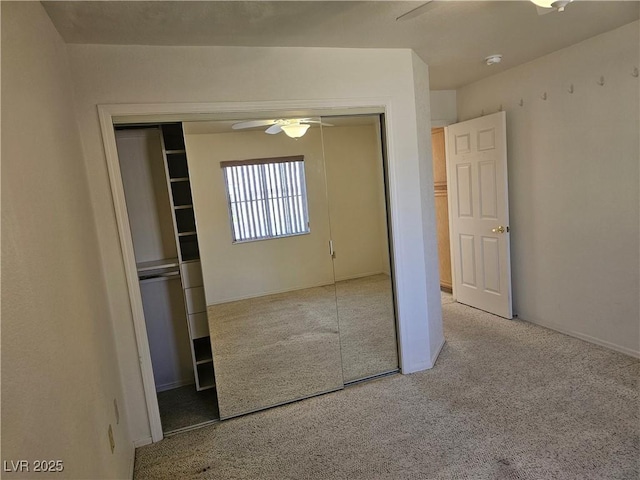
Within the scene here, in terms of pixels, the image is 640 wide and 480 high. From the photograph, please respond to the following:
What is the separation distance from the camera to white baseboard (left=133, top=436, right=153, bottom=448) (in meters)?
2.45

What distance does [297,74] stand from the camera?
8.36ft

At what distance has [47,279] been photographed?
4.31 ft

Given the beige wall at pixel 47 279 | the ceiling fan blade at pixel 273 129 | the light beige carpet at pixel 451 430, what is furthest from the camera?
the ceiling fan blade at pixel 273 129

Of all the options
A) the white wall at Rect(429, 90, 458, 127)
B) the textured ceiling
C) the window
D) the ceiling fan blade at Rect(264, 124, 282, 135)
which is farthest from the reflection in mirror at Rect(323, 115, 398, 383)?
the white wall at Rect(429, 90, 458, 127)

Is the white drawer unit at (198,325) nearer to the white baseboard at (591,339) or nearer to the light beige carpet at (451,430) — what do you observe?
the light beige carpet at (451,430)

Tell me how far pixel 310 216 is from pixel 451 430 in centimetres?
171

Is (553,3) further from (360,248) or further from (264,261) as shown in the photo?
(264,261)

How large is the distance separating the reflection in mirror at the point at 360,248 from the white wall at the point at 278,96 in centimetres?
16

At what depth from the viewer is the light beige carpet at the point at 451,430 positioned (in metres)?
2.04

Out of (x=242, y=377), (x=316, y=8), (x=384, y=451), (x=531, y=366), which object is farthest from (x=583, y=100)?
(x=242, y=377)

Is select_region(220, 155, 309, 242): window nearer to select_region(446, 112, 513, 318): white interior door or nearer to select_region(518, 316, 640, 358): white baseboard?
select_region(446, 112, 513, 318): white interior door

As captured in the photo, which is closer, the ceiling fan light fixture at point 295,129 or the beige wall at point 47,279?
the beige wall at point 47,279

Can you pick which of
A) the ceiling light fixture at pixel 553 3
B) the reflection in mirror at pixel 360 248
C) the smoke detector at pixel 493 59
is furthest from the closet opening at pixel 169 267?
the smoke detector at pixel 493 59

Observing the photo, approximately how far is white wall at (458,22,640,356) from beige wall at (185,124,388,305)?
63.5 inches
